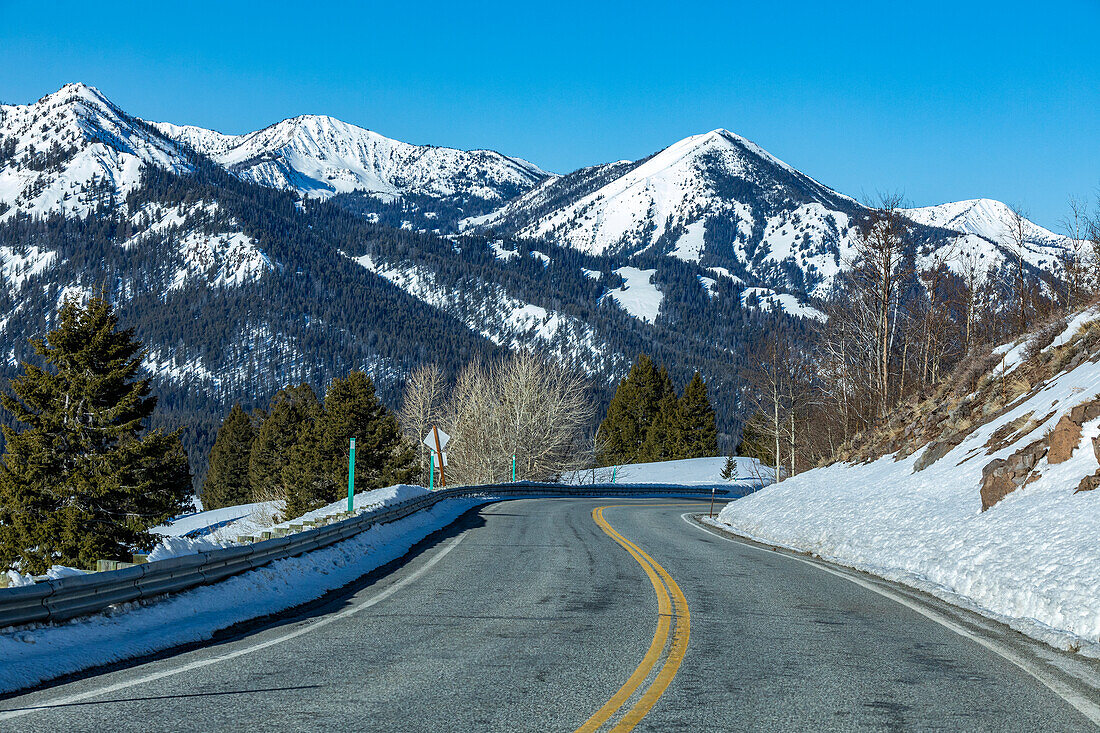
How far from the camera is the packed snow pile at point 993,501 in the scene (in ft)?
30.4

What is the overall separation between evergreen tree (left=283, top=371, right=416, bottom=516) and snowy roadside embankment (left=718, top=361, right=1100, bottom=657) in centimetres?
3442

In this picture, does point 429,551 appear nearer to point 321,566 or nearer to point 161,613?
point 321,566

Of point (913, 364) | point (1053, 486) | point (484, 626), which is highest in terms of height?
point (913, 364)

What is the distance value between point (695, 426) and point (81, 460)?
6412cm

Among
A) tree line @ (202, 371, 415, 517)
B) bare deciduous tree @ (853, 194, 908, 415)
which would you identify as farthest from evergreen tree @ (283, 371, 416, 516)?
bare deciduous tree @ (853, 194, 908, 415)

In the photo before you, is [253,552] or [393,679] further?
[253,552]

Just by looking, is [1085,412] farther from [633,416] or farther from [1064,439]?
[633,416]

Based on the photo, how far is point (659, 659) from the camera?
6871 millimetres

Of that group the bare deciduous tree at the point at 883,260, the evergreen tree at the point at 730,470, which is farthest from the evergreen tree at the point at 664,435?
the bare deciduous tree at the point at 883,260

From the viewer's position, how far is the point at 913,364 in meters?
51.4

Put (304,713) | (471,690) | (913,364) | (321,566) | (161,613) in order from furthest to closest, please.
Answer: (913,364)
(321,566)
(161,613)
(471,690)
(304,713)

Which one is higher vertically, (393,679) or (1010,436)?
(1010,436)

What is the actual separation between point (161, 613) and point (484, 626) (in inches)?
115

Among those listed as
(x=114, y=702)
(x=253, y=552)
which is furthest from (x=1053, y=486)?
(x=114, y=702)
